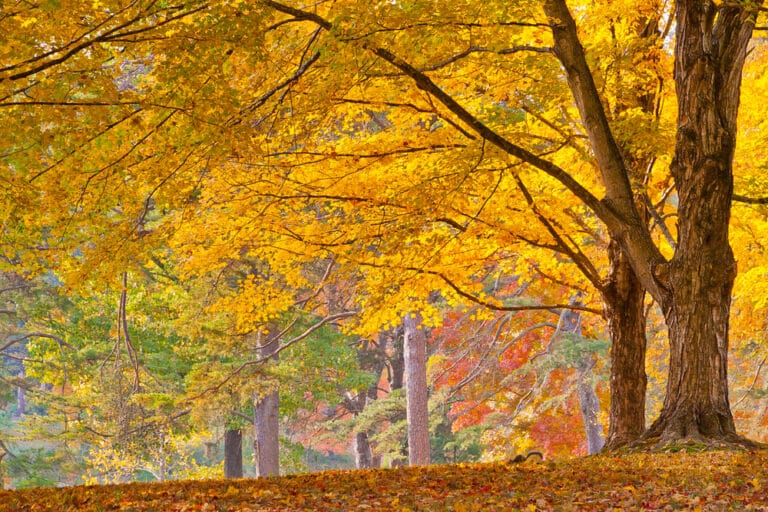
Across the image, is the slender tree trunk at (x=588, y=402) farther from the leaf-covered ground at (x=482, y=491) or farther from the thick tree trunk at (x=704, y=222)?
the leaf-covered ground at (x=482, y=491)

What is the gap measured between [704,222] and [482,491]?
12.3 feet

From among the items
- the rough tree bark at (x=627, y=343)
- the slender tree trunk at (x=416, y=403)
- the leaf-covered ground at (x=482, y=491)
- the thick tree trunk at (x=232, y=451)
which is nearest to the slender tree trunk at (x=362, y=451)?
the thick tree trunk at (x=232, y=451)

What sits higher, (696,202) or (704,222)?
(696,202)

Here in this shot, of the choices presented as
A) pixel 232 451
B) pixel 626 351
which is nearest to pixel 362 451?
pixel 232 451

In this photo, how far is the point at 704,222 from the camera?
24.2 feet

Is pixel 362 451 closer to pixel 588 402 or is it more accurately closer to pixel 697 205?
pixel 588 402

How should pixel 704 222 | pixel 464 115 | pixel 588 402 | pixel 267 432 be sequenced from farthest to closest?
pixel 588 402, pixel 267 432, pixel 704 222, pixel 464 115

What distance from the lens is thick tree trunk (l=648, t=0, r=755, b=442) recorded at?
290 inches

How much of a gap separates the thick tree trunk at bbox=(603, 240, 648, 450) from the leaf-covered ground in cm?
219

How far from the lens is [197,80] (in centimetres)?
546

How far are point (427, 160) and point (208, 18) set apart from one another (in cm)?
334

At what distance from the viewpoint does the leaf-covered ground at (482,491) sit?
4.46 meters

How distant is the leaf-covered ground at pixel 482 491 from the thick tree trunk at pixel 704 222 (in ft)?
2.87

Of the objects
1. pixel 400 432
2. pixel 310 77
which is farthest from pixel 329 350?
pixel 310 77
